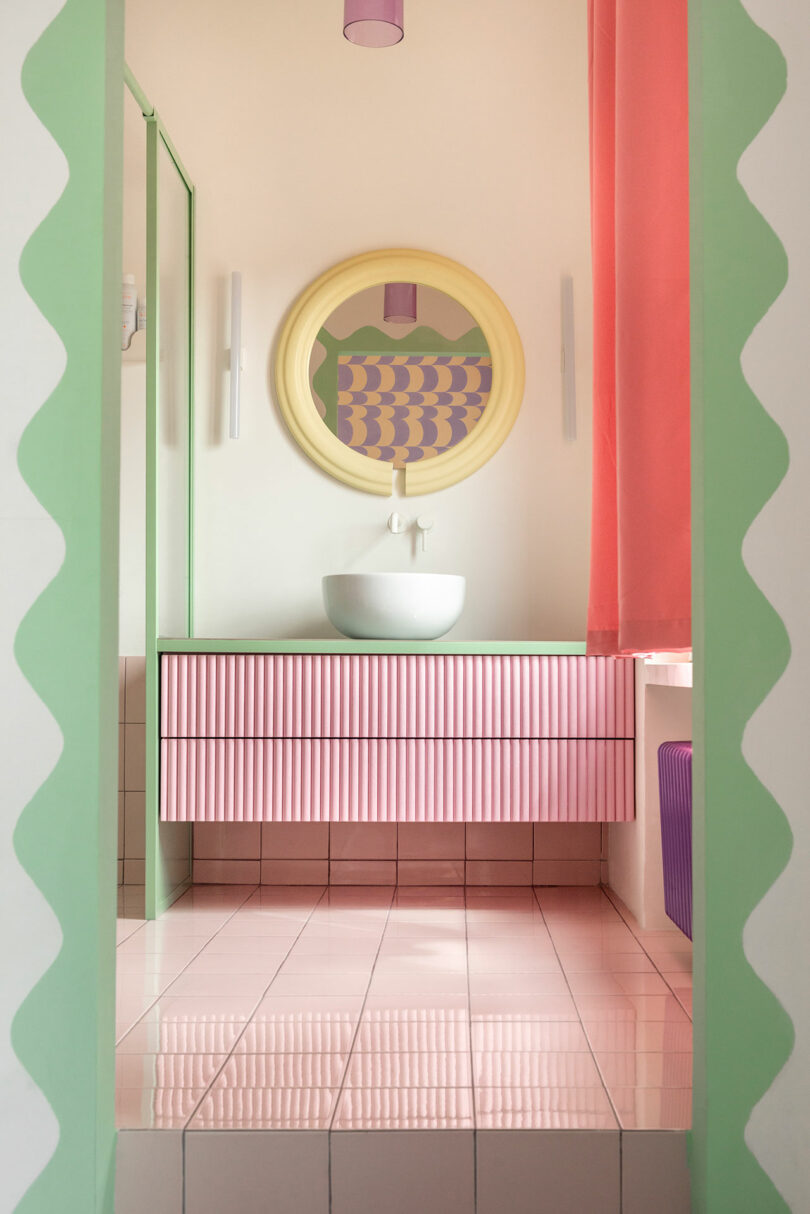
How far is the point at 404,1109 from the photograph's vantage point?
1.51m

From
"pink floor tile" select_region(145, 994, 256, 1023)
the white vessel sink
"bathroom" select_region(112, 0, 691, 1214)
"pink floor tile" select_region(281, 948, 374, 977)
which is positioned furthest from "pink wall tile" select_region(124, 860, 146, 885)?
"pink floor tile" select_region(145, 994, 256, 1023)

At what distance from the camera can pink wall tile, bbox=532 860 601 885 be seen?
326 cm

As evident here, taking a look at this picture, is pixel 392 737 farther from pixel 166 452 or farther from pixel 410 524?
pixel 166 452

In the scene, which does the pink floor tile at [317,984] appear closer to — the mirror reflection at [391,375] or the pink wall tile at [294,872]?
the pink wall tile at [294,872]

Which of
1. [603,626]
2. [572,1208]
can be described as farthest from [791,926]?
[603,626]

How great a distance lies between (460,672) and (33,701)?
5.29 feet

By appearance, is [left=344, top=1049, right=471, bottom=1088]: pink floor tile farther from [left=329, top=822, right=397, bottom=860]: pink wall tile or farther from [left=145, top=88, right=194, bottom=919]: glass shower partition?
[left=329, top=822, right=397, bottom=860]: pink wall tile

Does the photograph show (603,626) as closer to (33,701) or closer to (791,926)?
(791,926)

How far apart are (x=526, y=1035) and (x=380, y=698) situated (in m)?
1.13

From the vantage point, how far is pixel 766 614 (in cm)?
134

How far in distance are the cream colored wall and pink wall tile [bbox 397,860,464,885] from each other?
764mm

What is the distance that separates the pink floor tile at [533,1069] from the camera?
1624 millimetres

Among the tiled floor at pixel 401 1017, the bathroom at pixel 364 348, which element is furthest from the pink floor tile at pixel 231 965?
the bathroom at pixel 364 348

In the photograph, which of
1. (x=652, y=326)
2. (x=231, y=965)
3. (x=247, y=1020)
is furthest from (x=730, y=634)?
(x=231, y=965)
